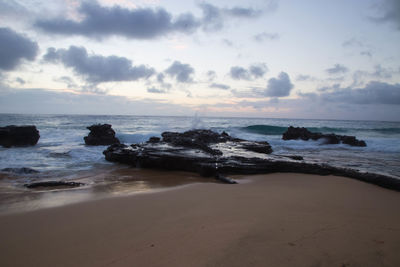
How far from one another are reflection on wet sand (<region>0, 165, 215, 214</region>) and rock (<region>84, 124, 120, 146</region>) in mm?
8895

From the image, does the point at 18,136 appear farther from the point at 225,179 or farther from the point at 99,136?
the point at 225,179

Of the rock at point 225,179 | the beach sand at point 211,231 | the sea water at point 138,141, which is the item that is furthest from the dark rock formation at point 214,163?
the beach sand at point 211,231

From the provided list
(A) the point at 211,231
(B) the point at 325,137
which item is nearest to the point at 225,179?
(A) the point at 211,231

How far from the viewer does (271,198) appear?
369 centimetres

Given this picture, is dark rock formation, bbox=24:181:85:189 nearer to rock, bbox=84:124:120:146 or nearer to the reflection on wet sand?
the reflection on wet sand

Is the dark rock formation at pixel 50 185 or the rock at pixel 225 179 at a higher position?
the rock at pixel 225 179

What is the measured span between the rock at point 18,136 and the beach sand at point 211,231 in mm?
14644

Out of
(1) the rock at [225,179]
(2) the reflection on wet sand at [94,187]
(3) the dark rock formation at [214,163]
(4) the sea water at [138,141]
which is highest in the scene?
(3) the dark rock formation at [214,163]

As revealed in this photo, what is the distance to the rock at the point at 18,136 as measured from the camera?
Result: 14273 millimetres

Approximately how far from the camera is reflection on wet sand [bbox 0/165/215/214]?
3838 mm

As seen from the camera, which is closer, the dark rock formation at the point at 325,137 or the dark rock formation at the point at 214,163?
the dark rock formation at the point at 214,163

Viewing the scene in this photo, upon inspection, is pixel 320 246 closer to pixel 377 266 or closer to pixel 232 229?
pixel 377 266

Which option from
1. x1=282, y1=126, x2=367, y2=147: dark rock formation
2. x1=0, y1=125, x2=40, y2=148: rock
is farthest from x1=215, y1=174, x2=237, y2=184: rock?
x1=282, y1=126, x2=367, y2=147: dark rock formation

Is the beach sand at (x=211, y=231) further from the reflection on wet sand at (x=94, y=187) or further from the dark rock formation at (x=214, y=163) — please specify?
the dark rock formation at (x=214, y=163)
